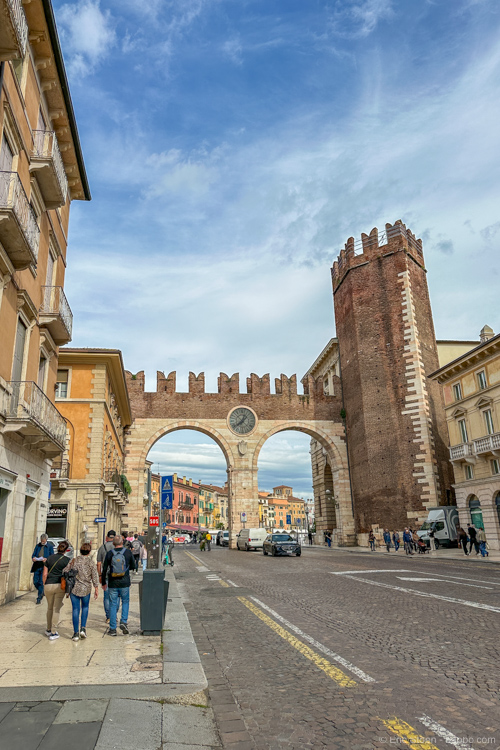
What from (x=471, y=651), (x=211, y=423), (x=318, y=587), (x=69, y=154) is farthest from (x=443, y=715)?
(x=211, y=423)

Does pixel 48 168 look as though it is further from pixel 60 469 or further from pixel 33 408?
pixel 60 469

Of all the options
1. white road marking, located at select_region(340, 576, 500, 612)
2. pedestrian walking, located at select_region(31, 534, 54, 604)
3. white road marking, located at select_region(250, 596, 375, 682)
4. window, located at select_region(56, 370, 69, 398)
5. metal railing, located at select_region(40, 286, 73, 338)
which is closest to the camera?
white road marking, located at select_region(250, 596, 375, 682)

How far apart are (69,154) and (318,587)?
13.6 meters

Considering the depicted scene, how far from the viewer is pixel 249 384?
4212 centimetres

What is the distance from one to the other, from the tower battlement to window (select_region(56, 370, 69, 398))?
23560 mm

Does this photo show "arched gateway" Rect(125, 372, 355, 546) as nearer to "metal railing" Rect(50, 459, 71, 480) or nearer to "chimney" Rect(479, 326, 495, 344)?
"chimney" Rect(479, 326, 495, 344)

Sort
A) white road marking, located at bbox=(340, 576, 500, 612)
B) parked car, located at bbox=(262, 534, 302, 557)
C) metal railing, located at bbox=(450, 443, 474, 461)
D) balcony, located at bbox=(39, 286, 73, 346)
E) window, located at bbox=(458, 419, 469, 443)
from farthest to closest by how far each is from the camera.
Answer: window, located at bbox=(458, 419, 469, 443)
metal railing, located at bbox=(450, 443, 474, 461)
parked car, located at bbox=(262, 534, 302, 557)
balcony, located at bbox=(39, 286, 73, 346)
white road marking, located at bbox=(340, 576, 500, 612)

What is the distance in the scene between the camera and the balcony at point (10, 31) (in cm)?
838

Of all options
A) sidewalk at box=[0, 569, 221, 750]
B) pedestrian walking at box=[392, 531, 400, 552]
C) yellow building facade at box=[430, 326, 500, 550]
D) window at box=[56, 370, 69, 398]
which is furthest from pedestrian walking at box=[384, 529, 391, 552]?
sidewalk at box=[0, 569, 221, 750]

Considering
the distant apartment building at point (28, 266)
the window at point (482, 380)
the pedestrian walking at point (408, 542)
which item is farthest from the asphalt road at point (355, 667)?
the window at point (482, 380)

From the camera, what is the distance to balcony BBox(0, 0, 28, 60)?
8375mm

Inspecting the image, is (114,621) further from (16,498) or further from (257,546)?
(257,546)

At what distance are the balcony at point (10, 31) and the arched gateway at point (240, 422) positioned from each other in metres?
31.6

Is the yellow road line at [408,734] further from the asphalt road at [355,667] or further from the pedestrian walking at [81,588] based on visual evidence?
the pedestrian walking at [81,588]
